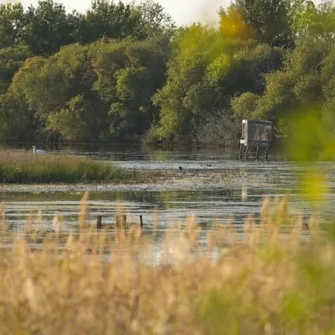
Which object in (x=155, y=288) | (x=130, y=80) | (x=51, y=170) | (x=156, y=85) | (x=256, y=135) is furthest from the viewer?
(x=156, y=85)

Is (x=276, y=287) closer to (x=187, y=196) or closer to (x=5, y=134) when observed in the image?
(x=187, y=196)

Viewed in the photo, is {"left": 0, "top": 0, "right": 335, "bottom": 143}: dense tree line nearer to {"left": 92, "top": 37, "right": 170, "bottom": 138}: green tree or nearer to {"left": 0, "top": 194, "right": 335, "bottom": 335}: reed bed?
{"left": 92, "top": 37, "right": 170, "bottom": 138}: green tree

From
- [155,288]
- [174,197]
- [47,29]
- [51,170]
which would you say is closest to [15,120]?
[47,29]

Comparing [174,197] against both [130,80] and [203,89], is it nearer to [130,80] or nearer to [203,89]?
[203,89]

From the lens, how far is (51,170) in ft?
155

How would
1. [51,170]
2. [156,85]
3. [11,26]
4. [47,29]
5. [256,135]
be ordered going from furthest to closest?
[11,26]
[47,29]
[156,85]
[256,135]
[51,170]

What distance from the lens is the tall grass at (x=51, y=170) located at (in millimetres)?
46531

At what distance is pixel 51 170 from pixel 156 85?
70.5 m

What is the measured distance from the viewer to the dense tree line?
3858 inches

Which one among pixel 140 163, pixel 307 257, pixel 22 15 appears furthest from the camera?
pixel 22 15

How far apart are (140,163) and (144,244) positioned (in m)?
55.4

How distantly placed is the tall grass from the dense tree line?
4000 cm

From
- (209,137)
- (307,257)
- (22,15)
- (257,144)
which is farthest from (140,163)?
(22,15)

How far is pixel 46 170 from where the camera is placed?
47.2 metres
